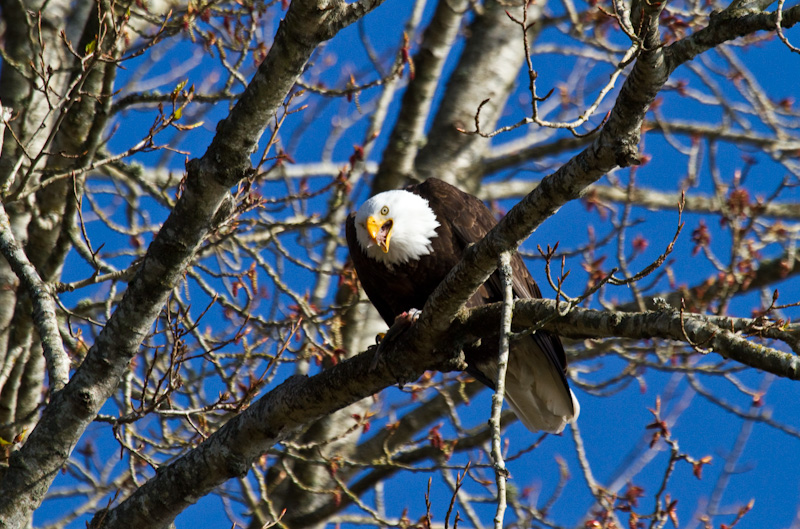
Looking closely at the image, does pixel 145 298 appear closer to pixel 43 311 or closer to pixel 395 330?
pixel 43 311

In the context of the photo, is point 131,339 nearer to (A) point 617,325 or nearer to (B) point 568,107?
(A) point 617,325

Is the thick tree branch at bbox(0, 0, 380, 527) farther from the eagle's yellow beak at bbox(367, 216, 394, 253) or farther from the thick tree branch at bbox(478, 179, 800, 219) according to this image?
the thick tree branch at bbox(478, 179, 800, 219)

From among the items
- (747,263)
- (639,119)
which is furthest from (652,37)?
(747,263)

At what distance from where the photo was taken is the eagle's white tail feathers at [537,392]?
3947 millimetres

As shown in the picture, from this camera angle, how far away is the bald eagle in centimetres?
365

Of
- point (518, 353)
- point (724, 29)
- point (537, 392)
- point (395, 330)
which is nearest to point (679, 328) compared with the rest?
point (724, 29)

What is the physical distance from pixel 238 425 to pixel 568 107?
17.3ft

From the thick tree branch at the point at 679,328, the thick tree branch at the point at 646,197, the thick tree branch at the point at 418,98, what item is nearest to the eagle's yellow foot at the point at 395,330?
the thick tree branch at the point at 679,328

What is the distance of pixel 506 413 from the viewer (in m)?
5.30

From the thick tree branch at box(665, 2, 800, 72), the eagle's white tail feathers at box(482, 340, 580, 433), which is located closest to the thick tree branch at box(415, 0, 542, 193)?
the eagle's white tail feathers at box(482, 340, 580, 433)

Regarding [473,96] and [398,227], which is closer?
[398,227]

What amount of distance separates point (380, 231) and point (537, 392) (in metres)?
1.14

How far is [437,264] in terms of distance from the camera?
12.0 feet

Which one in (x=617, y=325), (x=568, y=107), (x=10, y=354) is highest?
(x=568, y=107)
